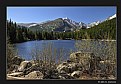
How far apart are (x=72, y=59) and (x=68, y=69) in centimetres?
22

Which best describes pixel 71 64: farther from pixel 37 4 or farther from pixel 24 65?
pixel 37 4

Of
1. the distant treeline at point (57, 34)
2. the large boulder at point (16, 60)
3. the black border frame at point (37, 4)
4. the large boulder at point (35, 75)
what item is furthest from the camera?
the large boulder at point (16, 60)

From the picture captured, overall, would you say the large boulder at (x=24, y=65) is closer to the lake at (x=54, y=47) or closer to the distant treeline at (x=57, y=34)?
the lake at (x=54, y=47)

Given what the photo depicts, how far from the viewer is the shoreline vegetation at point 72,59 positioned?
6547 mm

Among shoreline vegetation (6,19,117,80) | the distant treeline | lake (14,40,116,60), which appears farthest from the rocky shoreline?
the distant treeline

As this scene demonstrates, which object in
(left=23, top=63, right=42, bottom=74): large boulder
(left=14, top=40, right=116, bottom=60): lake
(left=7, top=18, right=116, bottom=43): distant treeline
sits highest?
(left=7, top=18, right=116, bottom=43): distant treeline

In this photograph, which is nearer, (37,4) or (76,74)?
(37,4)

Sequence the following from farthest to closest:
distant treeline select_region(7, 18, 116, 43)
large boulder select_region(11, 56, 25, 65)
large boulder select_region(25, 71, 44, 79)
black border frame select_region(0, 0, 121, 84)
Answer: large boulder select_region(11, 56, 25, 65) < distant treeline select_region(7, 18, 116, 43) < large boulder select_region(25, 71, 44, 79) < black border frame select_region(0, 0, 121, 84)

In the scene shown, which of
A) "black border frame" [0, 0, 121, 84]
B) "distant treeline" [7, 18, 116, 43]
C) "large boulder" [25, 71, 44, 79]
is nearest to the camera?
"black border frame" [0, 0, 121, 84]

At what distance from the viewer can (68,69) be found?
6.71 meters

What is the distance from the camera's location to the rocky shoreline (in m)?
6.53

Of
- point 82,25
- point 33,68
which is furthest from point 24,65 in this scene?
point 82,25

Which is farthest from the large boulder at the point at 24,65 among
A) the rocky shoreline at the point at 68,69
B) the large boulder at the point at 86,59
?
the large boulder at the point at 86,59

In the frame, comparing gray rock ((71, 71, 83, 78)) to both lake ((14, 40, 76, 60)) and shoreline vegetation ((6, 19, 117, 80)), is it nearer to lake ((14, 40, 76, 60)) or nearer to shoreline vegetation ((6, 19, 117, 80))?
shoreline vegetation ((6, 19, 117, 80))
